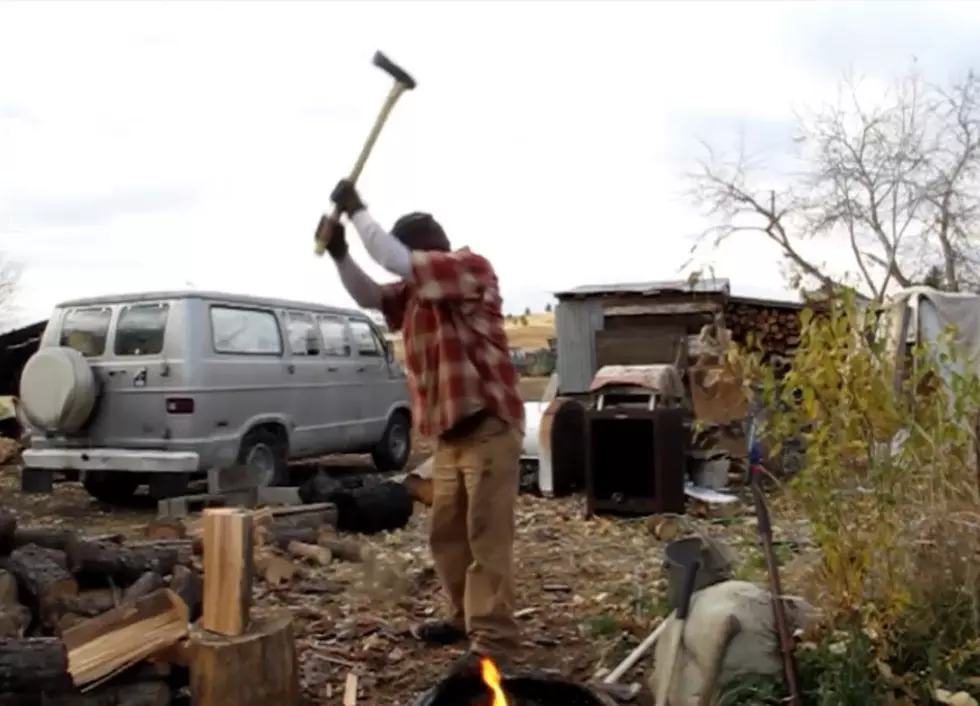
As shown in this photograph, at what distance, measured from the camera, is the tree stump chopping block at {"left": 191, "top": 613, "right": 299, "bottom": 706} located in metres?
3.66

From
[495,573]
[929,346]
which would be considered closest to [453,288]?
[495,573]

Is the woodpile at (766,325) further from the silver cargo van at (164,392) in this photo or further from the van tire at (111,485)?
the van tire at (111,485)

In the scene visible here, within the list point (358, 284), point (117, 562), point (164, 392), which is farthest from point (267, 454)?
point (358, 284)

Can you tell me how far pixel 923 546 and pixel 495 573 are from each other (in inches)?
61.5

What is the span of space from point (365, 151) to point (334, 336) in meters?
6.92

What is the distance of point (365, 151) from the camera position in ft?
14.1

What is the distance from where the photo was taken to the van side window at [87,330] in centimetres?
929

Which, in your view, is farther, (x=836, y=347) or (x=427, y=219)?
(x=427, y=219)

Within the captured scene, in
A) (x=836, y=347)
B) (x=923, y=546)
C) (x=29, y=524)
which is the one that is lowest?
(x=29, y=524)

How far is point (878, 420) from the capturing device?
3617 mm

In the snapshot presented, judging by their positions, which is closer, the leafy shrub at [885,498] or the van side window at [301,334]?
the leafy shrub at [885,498]

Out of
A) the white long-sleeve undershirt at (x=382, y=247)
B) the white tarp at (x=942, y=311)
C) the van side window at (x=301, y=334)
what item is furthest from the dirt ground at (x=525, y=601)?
the white tarp at (x=942, y=311)

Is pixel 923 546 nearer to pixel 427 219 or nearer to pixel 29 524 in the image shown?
pixel 427 219

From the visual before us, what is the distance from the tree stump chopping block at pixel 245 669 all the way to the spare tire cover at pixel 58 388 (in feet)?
18.4
